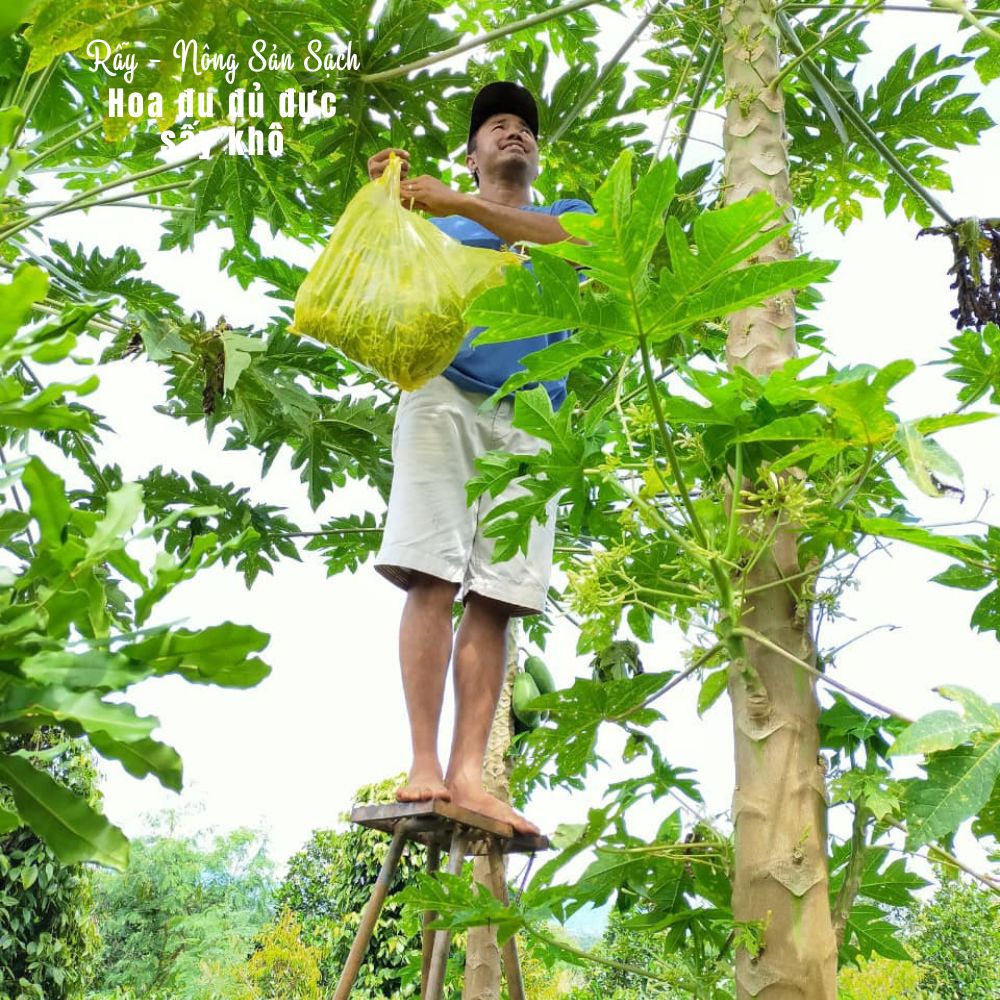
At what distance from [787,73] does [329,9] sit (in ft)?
3.93

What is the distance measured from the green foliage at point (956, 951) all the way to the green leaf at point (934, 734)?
10208mm

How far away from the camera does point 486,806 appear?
2016mm

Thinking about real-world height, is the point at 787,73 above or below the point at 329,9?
below

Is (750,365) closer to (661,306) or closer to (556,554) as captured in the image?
(661,306)

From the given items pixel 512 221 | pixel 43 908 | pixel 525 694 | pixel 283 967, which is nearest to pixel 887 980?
pixel 283 967

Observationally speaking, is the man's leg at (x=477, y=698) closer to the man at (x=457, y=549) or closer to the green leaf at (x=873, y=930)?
Result: the man at (x=457, y=549)

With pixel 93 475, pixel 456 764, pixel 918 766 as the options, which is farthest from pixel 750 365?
pixel 93 475

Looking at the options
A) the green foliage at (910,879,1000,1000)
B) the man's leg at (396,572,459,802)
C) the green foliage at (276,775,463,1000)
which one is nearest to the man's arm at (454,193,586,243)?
the man's leg at (396,572,459,802)

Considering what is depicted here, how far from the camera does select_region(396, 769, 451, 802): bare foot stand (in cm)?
191

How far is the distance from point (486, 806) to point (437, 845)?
162mm

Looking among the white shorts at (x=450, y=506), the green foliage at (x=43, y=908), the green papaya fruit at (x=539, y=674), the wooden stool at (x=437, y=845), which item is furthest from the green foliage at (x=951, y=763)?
the green foliage at (x=43, y=908)

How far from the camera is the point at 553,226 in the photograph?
2092 mm

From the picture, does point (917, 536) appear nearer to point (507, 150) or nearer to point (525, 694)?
point (507, 150)

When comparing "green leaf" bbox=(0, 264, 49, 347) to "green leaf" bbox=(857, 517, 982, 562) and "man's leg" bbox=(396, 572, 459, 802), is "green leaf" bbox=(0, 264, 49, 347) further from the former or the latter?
"man's leg" bbox=(396, 572, 459, 802)
